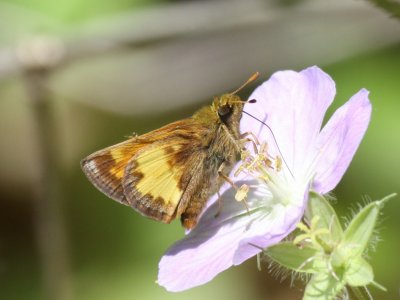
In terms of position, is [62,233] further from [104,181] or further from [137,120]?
[104,181]

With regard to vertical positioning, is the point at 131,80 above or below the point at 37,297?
above

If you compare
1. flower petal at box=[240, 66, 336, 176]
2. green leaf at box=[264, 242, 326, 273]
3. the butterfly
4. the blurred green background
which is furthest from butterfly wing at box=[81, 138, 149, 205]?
the blurred green background

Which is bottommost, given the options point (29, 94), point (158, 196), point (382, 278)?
point (382, 278)

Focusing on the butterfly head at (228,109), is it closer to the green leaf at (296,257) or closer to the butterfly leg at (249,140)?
the butterfly leg at (249,140)

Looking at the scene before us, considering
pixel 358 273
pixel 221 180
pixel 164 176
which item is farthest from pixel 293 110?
pixel 358 273

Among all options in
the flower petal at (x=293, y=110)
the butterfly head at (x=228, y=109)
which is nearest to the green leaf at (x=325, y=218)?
the flower petal at (x=293, y=110)

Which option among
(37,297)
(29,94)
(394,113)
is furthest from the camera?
(37,297)

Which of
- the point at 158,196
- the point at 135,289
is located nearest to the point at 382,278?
the point at 135,289
